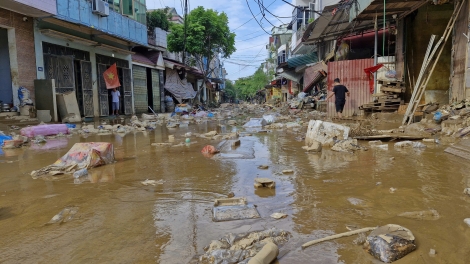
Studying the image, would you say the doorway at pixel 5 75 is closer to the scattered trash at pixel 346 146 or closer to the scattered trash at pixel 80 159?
the scattered trash at pixel 80 159

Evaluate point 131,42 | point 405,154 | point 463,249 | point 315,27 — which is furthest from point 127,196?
point 131,42

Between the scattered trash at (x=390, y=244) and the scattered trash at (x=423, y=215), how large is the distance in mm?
388

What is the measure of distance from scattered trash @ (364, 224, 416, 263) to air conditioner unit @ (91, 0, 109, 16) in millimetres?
13833

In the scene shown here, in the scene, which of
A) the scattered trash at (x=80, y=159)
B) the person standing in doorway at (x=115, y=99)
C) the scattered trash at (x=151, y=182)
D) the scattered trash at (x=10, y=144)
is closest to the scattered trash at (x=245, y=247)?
the scattered trash at (x=151, y=182)

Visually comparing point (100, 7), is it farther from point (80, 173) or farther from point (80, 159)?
point (80, 173)

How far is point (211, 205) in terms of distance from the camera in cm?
266

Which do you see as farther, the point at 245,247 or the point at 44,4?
the point at 44,4

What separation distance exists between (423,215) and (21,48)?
39.6 feet

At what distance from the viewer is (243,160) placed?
4.64 meters

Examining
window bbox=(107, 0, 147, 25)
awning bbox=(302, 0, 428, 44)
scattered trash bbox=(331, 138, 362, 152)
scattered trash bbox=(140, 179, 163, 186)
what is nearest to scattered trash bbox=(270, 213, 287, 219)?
scattered trash bbox=(140, 179, 163, 186)

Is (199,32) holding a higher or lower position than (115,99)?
higher

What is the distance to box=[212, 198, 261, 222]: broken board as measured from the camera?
2.35m

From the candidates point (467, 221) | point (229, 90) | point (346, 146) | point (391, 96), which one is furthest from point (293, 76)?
point (229, 90)

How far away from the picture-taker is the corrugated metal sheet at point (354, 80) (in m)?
11.0
